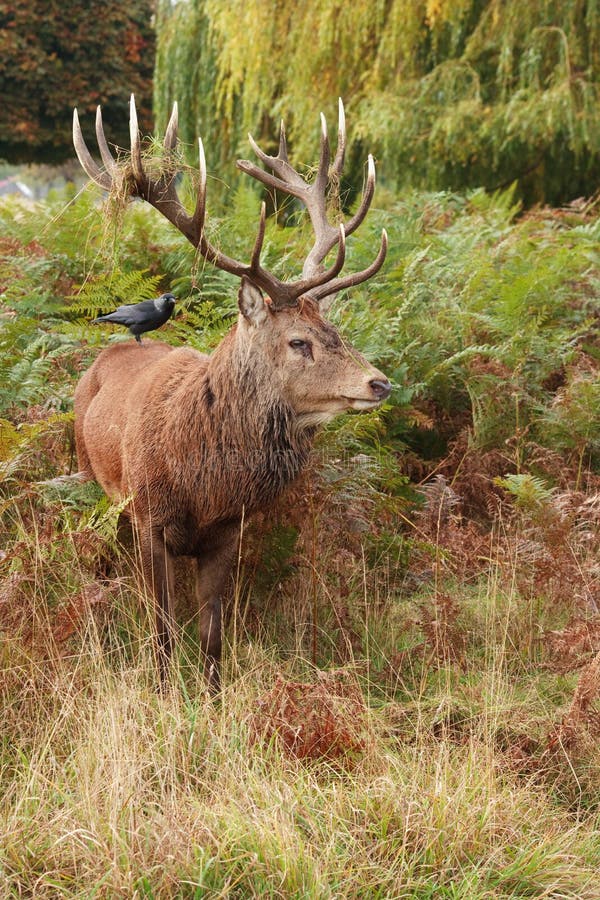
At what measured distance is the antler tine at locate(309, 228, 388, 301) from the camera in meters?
4.55

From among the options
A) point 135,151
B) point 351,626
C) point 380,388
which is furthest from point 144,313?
point 351,626

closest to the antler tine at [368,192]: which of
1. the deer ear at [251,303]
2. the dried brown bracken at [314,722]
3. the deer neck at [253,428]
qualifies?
the deer ear at [251,303]

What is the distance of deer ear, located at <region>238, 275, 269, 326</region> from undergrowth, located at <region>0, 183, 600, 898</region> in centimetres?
61

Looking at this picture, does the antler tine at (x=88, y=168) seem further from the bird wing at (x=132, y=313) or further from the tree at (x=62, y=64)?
the tree at (x=62, y=64)

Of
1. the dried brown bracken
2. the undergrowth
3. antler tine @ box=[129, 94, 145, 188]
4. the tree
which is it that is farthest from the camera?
the tree

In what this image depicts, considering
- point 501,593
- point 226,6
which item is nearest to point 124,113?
point 226,6

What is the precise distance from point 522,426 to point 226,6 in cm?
803

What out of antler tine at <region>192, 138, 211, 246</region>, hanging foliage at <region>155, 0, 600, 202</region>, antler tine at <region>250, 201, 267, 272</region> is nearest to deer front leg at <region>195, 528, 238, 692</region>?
antler tine at <region>250, 201, 267, 272</region>

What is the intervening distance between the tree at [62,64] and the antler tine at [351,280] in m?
17.8

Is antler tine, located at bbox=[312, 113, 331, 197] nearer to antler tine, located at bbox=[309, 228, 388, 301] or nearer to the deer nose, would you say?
antler tine, located at bbox=[309, 228, 388, 301]

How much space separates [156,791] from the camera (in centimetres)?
361

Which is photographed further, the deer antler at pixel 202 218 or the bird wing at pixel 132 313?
the bird wing at pixel 132 313

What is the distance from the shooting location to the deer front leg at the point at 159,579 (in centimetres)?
466

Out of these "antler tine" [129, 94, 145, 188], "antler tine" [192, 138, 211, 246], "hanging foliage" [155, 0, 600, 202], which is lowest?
"antler tine" [192, 138, 211, 246]
